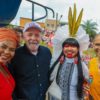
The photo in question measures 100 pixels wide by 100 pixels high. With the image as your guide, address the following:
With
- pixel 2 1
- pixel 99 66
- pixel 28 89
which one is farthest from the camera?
pixel 99 66

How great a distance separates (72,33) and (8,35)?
83 centimetres

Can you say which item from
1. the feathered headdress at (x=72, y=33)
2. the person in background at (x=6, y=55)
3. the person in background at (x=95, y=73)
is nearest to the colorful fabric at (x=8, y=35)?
the person in background at (x=6, y=55)

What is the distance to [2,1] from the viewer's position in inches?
130

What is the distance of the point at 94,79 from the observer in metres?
3.81

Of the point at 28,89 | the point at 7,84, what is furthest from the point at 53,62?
the point at 7,84

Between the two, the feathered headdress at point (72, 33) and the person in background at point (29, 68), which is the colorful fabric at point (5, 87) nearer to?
the person in background at point (29, 68)

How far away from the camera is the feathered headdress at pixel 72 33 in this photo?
3678mm

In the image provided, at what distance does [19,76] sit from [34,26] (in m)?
0.52

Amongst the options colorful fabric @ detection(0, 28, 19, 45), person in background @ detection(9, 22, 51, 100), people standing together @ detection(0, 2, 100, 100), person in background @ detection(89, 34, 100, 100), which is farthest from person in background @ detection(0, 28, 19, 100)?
person in background @ detection(89, 34, 100, 100)

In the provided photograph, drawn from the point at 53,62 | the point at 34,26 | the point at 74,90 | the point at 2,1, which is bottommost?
the point at 74,90

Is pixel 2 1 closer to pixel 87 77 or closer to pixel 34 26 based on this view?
pixel 34 26

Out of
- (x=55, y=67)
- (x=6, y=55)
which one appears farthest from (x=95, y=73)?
(x=6, y=55)

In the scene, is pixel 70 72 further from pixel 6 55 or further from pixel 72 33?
pixel 6 55

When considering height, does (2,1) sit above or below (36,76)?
above
